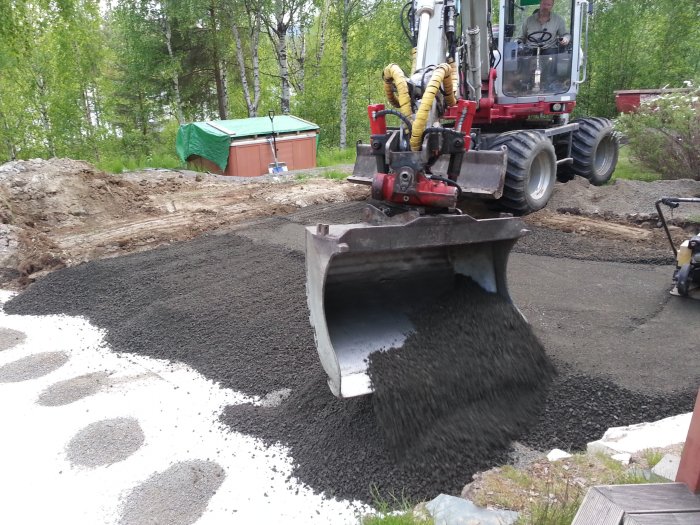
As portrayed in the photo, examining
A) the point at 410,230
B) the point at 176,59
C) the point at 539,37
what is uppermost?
the point at 176,59

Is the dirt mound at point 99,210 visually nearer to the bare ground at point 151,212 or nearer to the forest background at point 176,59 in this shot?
the bare ground at point 151,212

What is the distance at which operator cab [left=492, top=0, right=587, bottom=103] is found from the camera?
6770 millimetres

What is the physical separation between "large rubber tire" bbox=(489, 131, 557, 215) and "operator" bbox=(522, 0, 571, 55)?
124cm

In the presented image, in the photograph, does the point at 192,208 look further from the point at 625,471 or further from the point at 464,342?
the point at 625,471

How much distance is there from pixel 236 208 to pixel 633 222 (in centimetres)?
528

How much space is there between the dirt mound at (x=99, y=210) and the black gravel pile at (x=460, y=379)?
4.40 m

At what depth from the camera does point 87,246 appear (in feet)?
20.4

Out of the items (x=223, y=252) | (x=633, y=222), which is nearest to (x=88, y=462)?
(x=223, y=252)

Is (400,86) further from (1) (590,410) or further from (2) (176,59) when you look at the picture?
(2) (176,59)

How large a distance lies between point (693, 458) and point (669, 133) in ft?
25.5

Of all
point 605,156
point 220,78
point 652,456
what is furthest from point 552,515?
point 220,78

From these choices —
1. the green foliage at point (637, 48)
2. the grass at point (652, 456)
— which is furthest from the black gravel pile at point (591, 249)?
the green foliage at point (637, 48)

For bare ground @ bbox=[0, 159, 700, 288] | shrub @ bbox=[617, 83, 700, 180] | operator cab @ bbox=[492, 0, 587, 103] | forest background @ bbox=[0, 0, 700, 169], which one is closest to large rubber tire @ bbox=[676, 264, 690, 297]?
bare ground @ bbox=[0, 159, 700, 288]

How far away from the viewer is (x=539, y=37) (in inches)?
271
